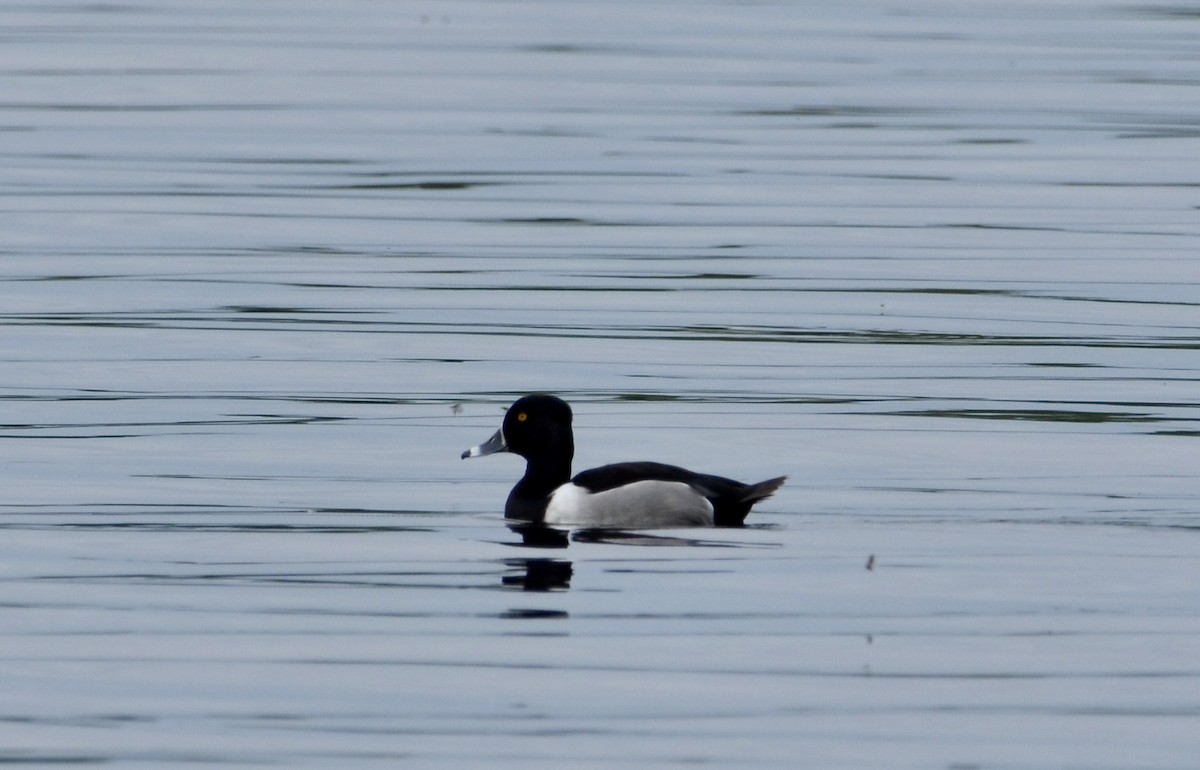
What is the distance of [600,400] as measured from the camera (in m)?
13.0

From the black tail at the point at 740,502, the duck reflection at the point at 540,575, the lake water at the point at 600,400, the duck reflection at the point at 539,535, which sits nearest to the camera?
the lake water at the point at 600,400

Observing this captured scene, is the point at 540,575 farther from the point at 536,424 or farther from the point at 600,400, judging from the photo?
the point at 600,400

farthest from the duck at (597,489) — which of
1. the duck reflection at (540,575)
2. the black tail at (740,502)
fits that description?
the duck reflection at (540,575)

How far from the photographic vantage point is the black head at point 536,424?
1095 centimetres

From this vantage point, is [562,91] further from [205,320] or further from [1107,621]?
[1107,621]

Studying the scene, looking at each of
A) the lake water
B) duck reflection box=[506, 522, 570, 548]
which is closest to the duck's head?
the lake water

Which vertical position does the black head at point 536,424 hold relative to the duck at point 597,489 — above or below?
above

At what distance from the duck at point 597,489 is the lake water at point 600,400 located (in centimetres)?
17

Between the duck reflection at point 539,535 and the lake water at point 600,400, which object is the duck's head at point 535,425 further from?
the duck reflection at point 539,535

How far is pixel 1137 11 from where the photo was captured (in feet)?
109

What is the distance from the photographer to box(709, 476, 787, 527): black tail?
1029 centimetres

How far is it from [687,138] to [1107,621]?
14.6 metres

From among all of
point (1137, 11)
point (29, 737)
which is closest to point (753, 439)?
point (29, 737)

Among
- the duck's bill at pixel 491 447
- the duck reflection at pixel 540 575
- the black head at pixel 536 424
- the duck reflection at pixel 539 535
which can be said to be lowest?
the duck reflection at pixel 540 575
